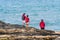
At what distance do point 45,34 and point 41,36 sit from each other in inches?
40.5

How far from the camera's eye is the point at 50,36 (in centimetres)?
2491

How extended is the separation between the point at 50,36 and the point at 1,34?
324 centimetres

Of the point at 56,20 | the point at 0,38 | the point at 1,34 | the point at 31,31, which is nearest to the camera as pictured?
the point at 0,38

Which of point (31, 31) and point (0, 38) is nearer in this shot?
point (0, 38)

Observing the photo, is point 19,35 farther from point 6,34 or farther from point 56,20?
point 56,20

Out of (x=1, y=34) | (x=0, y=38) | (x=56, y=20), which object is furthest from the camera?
(x=56, y=20)

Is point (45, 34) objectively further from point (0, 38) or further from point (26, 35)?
point (0, 38)

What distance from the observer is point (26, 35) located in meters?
25.4

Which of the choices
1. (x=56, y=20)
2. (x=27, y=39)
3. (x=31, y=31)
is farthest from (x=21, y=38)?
(x=56, y=20)

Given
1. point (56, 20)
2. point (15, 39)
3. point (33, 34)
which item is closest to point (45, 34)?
point (33, 34)

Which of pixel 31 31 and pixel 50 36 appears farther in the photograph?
pixel 31 31

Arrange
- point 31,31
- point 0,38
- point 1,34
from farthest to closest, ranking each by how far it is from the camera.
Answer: point 31,31 < point 1,34 < point 0,38

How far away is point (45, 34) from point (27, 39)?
1805 mm

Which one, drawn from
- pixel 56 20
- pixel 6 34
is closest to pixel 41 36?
pixel 6 34
